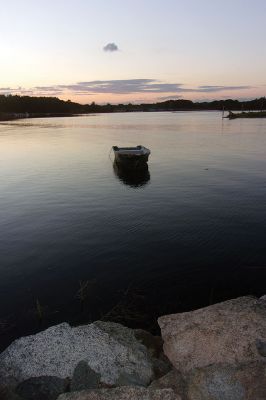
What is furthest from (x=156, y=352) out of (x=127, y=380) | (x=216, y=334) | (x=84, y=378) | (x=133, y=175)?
(x=133, y=175)

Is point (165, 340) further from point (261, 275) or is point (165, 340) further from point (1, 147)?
point (1, 147)

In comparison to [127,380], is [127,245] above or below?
below

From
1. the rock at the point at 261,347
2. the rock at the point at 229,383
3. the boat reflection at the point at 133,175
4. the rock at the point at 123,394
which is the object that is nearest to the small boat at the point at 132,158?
the boat reflection at the point at 133,175

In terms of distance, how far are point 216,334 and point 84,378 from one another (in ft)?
13.6

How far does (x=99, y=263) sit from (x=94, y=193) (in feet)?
56.3

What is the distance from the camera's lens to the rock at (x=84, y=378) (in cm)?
982

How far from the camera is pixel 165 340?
36.5 feet

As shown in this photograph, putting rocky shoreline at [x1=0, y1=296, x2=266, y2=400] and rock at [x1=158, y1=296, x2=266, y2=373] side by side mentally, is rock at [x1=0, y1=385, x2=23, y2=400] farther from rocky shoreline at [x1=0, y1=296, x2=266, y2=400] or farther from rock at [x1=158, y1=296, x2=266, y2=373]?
rock at [x1=158, y1=296, x2=266, y2=373]

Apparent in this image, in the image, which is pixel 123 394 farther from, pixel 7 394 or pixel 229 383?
pixel 7 394

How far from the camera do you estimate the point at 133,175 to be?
44.8 metres

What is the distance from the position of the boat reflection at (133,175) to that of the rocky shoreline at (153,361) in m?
28.5

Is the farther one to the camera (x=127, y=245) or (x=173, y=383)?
(x=127, y=245)

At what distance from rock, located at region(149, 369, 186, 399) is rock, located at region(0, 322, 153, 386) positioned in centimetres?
51

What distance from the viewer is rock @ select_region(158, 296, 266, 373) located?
32.6 ft
